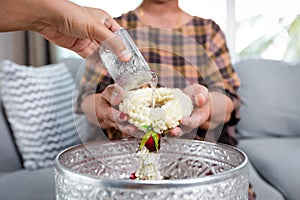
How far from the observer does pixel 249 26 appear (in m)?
3.24

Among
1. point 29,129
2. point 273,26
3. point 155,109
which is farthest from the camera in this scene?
point 273,26

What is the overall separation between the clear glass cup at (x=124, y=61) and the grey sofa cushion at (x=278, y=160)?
1354mm

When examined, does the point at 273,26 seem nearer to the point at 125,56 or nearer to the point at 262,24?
the point at 262,24

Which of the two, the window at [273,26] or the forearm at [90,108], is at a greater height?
the forearm at [90,108]

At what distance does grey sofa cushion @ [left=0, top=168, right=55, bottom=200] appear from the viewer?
1.80 metres

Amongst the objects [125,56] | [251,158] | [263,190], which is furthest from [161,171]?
[251,158]

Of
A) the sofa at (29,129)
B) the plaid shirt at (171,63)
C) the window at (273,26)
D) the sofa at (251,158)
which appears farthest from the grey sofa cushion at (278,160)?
the plaid shirt at (171,63)

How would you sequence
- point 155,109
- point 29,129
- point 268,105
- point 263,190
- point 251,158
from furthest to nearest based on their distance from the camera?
point 268,105
point 251,158
point 29,129
point 263,190
point 155,109

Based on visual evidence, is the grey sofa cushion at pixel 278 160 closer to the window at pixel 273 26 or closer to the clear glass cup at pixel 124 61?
the window at pixel 273 26

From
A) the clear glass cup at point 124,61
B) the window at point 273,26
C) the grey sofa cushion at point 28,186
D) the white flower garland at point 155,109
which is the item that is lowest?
the grey sofa cushion at point 28,186

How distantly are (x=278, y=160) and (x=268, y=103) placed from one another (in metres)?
0.46

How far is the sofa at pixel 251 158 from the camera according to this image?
1.83m

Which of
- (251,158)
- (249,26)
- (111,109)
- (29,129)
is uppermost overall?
(111,109)

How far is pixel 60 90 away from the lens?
83.8 inches
